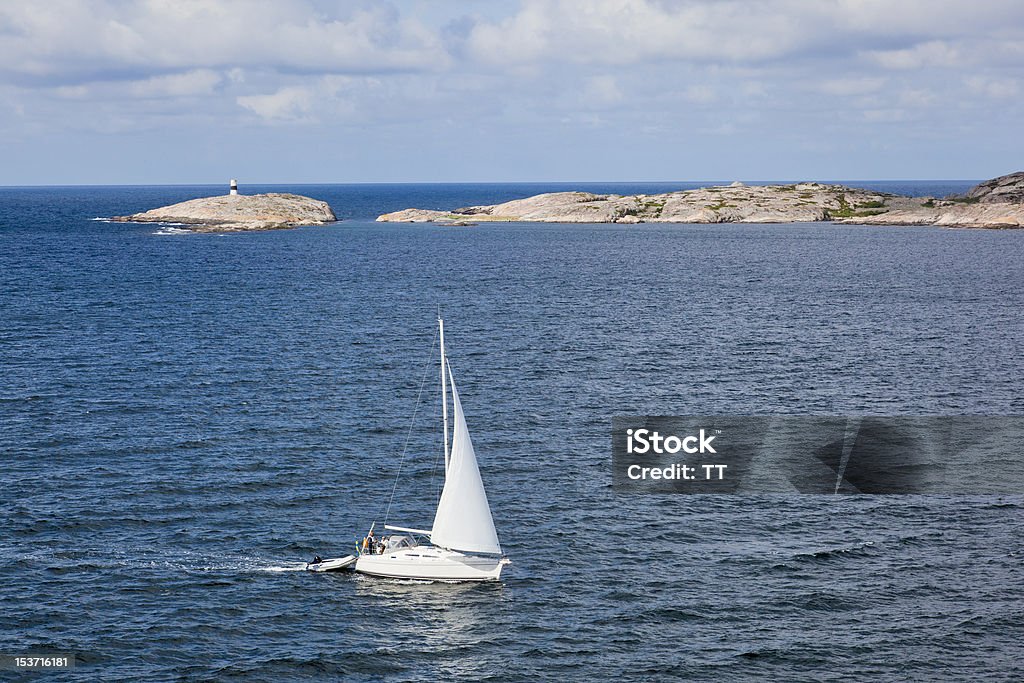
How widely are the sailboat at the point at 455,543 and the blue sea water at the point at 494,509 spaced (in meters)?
1.19

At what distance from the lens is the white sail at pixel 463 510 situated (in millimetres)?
56562

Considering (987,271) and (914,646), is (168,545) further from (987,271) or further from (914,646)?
(987,271)

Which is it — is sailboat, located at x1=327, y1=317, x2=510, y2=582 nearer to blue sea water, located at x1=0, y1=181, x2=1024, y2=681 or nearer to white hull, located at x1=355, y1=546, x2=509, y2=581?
white hull, located at x1=355, y1=546, x2=509, y2=581

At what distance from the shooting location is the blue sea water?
48656mm

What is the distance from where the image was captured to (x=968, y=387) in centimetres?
9269

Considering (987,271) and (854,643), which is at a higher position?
(987,271)

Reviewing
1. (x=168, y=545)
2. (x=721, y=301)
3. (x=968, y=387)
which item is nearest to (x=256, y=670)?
(x=168, y=545)

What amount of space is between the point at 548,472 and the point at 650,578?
687 inches
